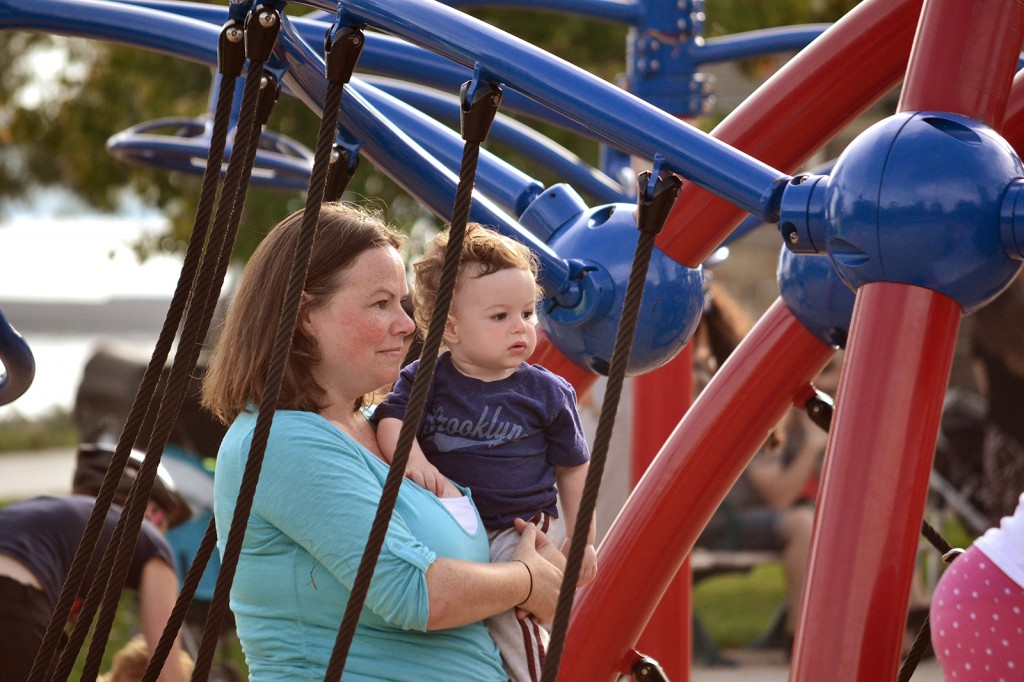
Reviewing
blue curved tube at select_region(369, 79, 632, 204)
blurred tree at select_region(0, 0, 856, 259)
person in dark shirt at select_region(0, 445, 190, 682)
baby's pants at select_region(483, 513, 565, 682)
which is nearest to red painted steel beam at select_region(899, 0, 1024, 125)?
baby's pants at select_region(483, 513, 565, 682)

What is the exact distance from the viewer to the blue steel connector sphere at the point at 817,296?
2707mm

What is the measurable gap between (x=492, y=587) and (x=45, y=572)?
2.09 meters

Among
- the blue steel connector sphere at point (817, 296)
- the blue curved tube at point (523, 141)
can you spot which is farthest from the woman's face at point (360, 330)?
the blue curved tube at point (523, 141)

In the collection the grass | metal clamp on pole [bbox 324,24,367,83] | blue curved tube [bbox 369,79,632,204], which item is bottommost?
metal clamp on pole [bbox 324,24,367,83]

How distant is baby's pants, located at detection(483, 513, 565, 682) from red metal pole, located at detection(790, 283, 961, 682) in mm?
421

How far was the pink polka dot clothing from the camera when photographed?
183 cm

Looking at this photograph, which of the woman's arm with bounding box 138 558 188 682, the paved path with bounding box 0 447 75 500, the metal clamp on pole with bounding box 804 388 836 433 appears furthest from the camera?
the paved path with bounding box 0 447 75 500

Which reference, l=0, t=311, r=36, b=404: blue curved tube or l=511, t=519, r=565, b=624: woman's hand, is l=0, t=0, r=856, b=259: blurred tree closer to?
l=0, t=311, r=36, b=404: blue curved tube

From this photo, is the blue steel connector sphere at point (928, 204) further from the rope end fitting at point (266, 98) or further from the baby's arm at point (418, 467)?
the rope end fitting at point (266, 98)

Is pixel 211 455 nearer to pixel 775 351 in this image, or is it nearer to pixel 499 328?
pixel 775 351

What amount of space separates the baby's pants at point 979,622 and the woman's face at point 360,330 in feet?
2.74

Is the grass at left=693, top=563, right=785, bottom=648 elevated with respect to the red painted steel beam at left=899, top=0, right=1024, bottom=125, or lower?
elevated

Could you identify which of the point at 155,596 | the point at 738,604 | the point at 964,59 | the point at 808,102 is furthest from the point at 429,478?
the point at 738,604

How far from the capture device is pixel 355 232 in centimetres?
204
